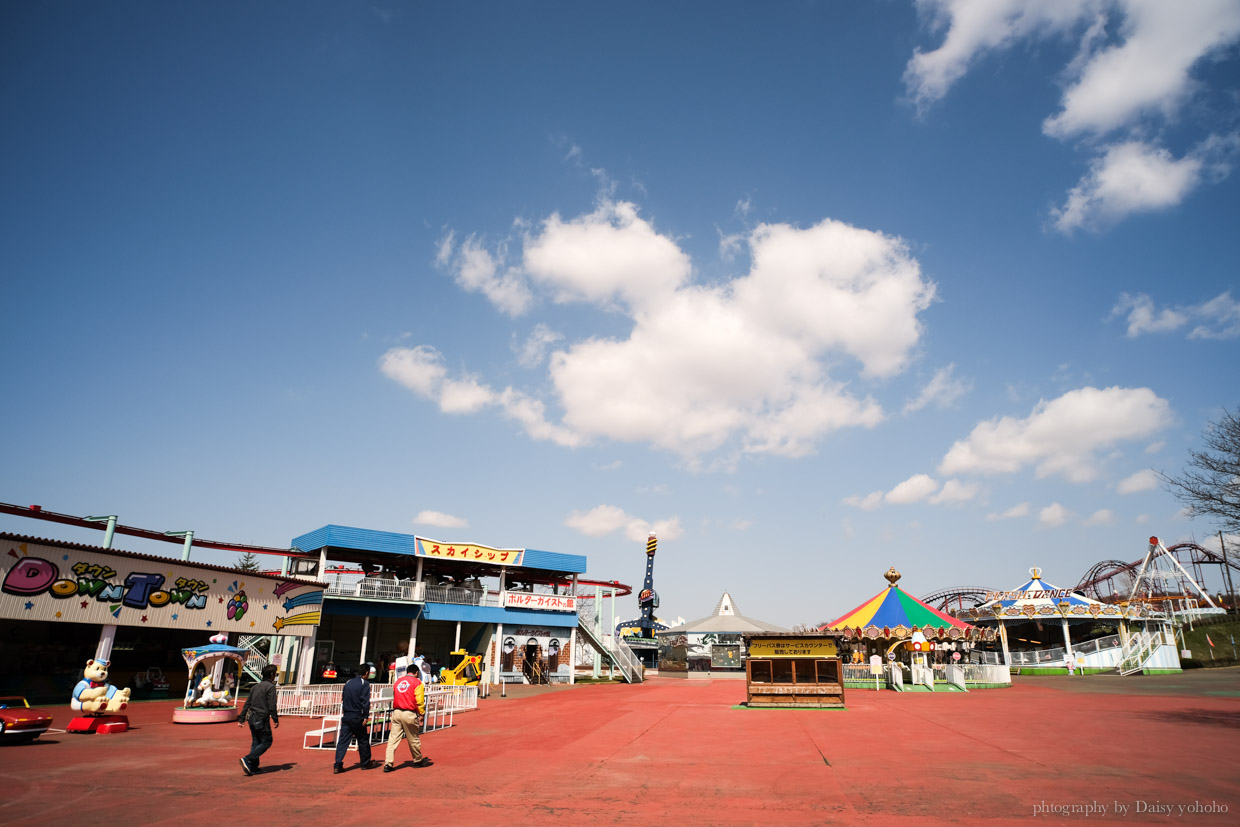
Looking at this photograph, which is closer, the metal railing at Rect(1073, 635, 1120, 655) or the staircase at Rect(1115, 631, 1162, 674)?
the staircase at Rect(1115, 631, 1162, 674)

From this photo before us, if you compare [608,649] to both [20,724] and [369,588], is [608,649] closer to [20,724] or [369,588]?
[369,588]

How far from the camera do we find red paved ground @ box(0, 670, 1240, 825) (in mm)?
7730

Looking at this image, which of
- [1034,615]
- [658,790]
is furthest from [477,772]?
[1034,615]

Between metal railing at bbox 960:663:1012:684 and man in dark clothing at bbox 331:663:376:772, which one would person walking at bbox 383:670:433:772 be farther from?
metal railing at bbox 960:663:1012:684

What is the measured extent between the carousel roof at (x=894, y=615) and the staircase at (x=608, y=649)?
1123 cm

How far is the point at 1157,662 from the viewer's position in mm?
39281

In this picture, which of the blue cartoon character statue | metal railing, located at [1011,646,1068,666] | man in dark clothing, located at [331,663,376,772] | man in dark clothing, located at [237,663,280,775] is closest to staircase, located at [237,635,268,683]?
the blue cartoon character statue

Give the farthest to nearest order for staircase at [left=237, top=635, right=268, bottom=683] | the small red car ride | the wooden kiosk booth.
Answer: staircase at [left=237, top=635, right=268, bottom=683]
the wooden kiosk booth
the small red car ride

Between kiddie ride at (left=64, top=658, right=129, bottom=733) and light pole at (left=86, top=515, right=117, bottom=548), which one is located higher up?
light pole at (left=86, top=515, right=117, bottom=548)

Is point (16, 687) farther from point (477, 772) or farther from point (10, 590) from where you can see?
point (477, 772)

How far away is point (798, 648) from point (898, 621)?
12.4 metres

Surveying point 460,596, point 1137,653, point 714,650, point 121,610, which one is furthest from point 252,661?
point 1137,653

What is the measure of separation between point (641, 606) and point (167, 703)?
1706 inches

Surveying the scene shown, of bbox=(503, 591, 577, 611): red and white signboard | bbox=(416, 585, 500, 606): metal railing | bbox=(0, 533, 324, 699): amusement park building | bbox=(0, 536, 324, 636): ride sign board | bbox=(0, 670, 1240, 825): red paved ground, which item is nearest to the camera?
Result: bbox=(0, 670, 1240, 825): red paved ground
